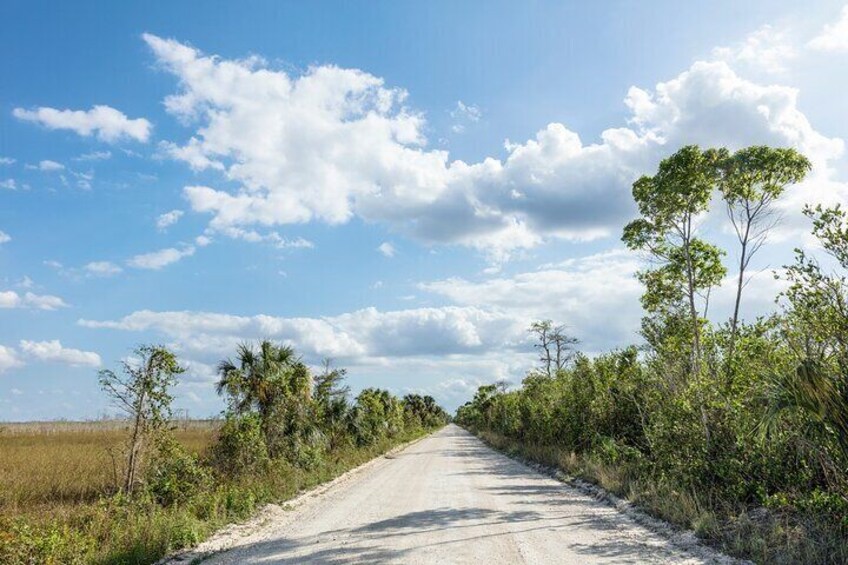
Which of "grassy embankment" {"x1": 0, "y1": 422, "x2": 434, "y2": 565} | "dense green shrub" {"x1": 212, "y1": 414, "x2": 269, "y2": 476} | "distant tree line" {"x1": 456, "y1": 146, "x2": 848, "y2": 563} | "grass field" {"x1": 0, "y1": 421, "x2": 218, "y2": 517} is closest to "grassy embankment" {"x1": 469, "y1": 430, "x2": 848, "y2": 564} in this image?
"distant tree line" {"x1": 456, "y1": 146, "x2": 848, "y2": 563}

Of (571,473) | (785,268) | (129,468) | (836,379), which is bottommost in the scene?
(571,473)

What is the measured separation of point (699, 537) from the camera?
407 inches

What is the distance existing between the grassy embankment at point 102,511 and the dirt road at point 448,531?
0.80m

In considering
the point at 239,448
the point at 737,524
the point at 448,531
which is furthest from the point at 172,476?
the point at 737,524

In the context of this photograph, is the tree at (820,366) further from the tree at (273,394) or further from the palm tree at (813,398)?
the tree at (273,394)

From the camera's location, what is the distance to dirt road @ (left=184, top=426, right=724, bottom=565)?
9258 millimetres

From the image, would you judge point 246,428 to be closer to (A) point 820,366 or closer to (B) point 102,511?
(B) point 102,511

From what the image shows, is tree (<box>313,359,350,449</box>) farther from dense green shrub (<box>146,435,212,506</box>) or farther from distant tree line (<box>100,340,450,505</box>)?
dense green shrub (<box>146,435,212,506</box>)

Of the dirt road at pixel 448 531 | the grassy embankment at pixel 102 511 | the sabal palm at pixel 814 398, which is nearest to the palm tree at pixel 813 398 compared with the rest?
the sabal palm at pixel 814 398

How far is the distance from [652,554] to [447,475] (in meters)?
14.0

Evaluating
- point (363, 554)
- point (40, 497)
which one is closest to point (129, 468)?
point (40, 497)

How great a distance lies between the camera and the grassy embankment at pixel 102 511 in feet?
28.1

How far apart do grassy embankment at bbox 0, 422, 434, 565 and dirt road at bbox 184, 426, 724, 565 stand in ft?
2.64

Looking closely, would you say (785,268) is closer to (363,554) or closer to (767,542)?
(767,542)
